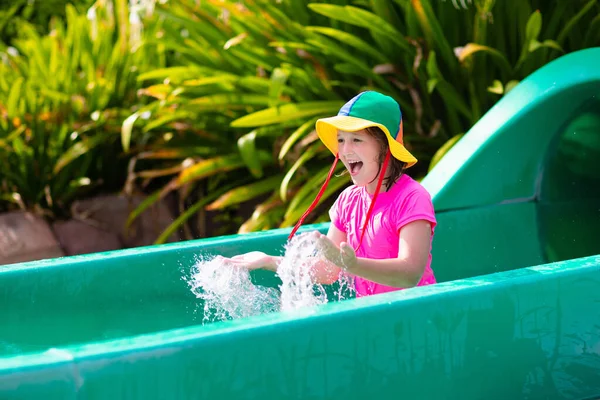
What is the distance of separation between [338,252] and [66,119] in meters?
2.82

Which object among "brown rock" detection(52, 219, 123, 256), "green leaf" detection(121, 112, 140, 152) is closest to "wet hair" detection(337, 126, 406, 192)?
"green leaf" detection(121, 112, 140, 152)

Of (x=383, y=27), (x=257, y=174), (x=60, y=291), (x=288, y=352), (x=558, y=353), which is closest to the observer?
(x=288, y=352)

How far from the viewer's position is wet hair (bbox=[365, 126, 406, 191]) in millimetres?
1626

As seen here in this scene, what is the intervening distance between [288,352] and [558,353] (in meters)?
0.52

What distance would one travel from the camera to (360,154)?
5.37ft

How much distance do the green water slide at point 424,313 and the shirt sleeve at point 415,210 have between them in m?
0.18

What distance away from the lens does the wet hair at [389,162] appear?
1.63m

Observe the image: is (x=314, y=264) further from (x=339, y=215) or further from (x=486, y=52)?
(x=486, y=52)

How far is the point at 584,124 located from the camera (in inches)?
93.4

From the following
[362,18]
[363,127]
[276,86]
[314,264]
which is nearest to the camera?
[363,127]

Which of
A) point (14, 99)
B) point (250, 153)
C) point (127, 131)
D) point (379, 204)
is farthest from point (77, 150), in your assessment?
point (379, 204)

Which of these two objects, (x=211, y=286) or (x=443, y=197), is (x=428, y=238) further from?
(x=443, y=197)

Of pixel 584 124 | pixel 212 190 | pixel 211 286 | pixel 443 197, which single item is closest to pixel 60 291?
pixel 211 286

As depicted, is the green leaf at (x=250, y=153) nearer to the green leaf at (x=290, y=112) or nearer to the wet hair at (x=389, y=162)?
the green leaf at (x=290, y=112)
